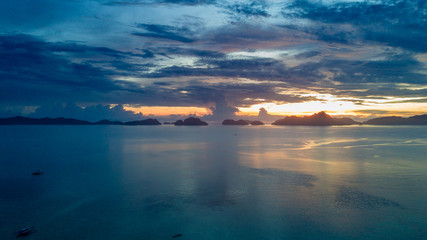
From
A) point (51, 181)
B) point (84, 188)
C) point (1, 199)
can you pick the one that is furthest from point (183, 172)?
point (1, 199)

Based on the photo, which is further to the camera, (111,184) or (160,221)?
(111,184)

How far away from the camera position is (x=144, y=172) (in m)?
35.7

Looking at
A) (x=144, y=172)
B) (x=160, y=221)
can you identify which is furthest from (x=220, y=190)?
(x=144, y=172)

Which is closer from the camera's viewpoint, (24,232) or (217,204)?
(24,232)

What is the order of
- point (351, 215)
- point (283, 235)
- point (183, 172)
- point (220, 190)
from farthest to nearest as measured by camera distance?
point (183, 172) → point (220, 190) → point (351, 215) → point (283, 235)

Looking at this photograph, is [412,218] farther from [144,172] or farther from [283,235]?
[144,172]

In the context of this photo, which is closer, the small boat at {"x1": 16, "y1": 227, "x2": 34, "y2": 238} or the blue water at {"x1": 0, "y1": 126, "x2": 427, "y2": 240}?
the small boat at {"x1": 16, "y1": 227, "x2": 34, "y2": 238}

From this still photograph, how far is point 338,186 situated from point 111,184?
27.3 m

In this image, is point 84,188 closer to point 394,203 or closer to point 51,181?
point 51,181

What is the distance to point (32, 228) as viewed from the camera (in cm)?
1630

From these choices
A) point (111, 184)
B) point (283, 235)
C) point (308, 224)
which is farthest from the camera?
point (111, 184)

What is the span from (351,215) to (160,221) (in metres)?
15.1

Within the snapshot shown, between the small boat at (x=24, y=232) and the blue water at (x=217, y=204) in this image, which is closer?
the small boat at (x=24, y=232)

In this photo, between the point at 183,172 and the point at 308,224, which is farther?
the point at 183,172
